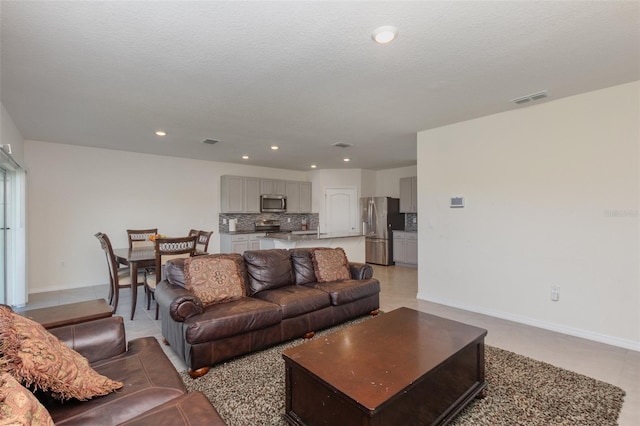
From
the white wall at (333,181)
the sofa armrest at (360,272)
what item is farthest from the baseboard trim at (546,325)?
the white wall at (333,181)

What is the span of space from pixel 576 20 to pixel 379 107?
5.90 feet

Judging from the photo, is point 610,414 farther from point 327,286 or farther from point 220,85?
point 220,85

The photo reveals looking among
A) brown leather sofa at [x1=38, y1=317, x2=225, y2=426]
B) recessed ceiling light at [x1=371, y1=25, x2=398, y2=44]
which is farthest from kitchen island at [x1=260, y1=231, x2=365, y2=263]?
recessed ceiling light at [x1=371, y1=25, x2=398, y2=44]

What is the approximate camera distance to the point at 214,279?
2939 mm

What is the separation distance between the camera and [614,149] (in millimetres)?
2984

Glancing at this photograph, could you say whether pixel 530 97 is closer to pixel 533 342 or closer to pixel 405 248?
pixel 533 342

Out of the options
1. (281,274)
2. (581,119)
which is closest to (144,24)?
(281,274)

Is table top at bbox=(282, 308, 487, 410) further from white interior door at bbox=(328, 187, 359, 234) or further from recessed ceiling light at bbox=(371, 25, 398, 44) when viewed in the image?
white interior door at bbox=(328, 187, 359, 234)

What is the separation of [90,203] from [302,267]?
4269mm

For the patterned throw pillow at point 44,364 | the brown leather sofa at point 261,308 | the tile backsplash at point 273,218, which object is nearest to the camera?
the patterned throw pillow at point 44,364

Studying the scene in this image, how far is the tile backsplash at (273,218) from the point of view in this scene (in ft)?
23.0

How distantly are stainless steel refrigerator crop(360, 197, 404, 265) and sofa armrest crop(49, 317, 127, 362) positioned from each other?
5943mm

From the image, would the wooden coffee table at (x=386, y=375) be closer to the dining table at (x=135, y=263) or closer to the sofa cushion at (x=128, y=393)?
the sofa cushion at (x=128, y=393)

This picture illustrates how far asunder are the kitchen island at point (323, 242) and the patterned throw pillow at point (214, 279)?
1920mm
